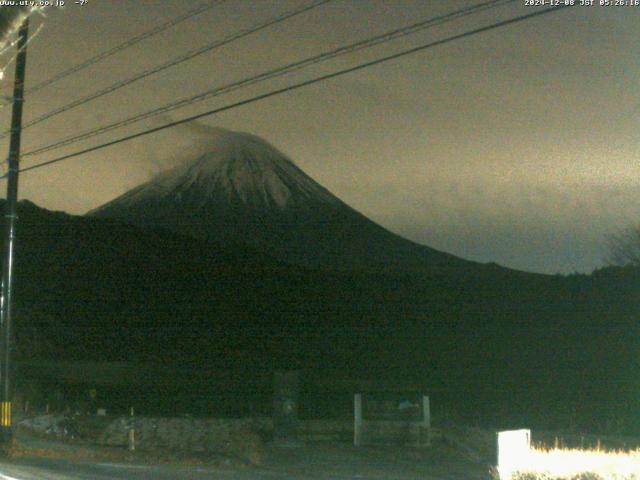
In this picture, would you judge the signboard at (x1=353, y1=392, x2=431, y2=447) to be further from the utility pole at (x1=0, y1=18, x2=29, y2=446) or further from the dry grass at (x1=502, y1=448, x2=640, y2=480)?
the utility pole at (x1=0, y1=18, x2=29, y2=446)

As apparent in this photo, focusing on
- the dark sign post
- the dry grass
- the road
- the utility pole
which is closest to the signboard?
the road

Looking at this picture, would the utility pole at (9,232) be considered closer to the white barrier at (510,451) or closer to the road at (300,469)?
the road at (300,469)

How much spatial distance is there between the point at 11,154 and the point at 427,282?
84460 millimetres

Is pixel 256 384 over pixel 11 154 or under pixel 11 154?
under

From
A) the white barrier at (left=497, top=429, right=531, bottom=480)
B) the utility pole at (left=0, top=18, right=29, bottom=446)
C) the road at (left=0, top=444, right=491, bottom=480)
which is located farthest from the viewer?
the utility pole at (left=0, top=18, right=29, bottom=446)

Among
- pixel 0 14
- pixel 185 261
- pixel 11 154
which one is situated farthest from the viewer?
pixel 185 261

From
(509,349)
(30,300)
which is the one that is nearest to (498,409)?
(509,349)

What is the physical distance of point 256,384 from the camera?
53.2 metres

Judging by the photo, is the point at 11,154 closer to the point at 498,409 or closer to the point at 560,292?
the point at 498,409

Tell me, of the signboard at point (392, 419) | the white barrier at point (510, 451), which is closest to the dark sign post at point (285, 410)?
the signboard at point (392, 419)

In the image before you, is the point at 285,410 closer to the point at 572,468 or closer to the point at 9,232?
the point at 9,232

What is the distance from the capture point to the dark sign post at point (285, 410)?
71.2 ft

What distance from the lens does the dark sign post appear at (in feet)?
71.2

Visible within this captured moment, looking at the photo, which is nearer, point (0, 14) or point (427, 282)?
point (0, 14)
